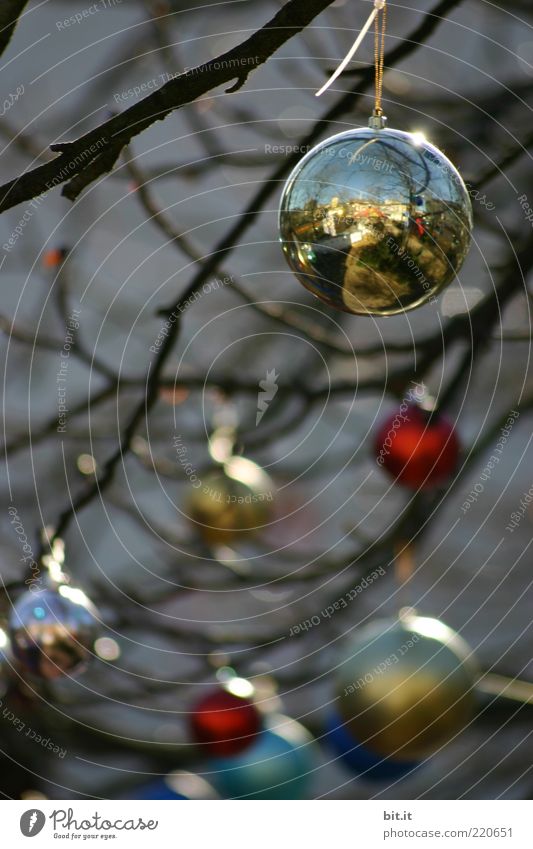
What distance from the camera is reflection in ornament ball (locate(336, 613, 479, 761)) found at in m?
1.48

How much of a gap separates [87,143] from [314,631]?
168 cm

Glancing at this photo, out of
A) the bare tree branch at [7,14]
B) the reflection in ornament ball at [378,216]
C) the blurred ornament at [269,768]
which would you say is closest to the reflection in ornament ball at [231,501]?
the blurred ornament at [269,768]

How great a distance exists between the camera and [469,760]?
2.83 metres

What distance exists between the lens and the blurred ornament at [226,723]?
164 cm

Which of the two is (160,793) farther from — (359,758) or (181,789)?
(359,758)

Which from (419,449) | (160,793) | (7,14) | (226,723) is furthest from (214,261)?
(160,793)

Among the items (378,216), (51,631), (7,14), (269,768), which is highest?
(7,14)

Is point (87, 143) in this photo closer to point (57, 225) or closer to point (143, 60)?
point (143, 60)

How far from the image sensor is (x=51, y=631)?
154 centimetres

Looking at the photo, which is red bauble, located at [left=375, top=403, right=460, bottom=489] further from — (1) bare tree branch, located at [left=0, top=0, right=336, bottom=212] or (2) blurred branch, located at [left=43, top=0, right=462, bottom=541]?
(1) bare tree branch, located at [left=0, top=0, right=336, bottom=212]

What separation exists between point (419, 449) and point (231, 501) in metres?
0.38

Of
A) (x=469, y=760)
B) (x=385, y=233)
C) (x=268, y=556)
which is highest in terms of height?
(x=268, y=556)
